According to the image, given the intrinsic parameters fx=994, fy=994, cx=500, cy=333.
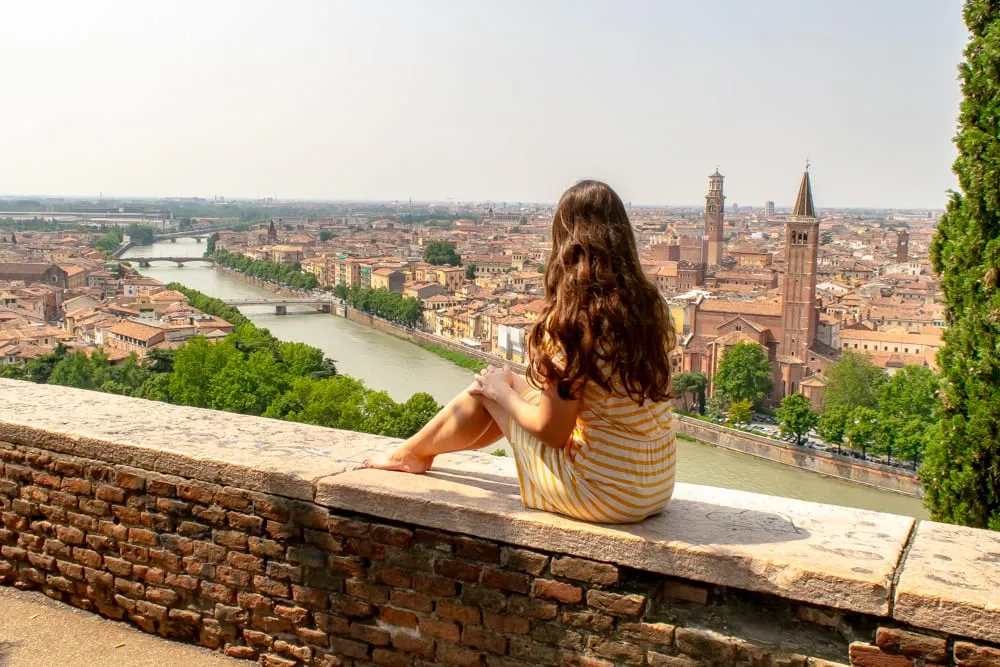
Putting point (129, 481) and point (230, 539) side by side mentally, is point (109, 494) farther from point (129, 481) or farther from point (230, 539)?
point (230, 539)

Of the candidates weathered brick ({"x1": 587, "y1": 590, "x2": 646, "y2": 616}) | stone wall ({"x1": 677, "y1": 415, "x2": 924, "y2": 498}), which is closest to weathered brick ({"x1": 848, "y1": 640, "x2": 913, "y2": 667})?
weathered brick ({"x1": 587, "y1": 590, "x2": 646, "y2": 616})

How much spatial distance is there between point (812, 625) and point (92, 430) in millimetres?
1240

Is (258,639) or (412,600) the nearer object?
(412,600)

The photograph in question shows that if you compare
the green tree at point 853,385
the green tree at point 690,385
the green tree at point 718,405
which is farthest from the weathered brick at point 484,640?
the green tree at point 690,385

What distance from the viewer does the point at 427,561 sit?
1.38 meters

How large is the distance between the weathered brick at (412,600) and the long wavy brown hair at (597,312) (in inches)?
14.5

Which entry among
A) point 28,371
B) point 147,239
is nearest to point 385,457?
point 28,371

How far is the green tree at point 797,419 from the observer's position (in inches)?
756

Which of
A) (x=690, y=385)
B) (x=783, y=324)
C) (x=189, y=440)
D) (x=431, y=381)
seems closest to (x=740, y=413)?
(x=690, y=385)

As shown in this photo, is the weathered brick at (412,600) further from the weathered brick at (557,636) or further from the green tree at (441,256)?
the green tree at (441,256)

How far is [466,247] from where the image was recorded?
55594 mm

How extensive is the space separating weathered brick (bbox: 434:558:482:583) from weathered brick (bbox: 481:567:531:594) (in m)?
0.01

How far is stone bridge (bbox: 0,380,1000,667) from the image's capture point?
1.12 m

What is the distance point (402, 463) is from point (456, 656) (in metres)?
0.30
